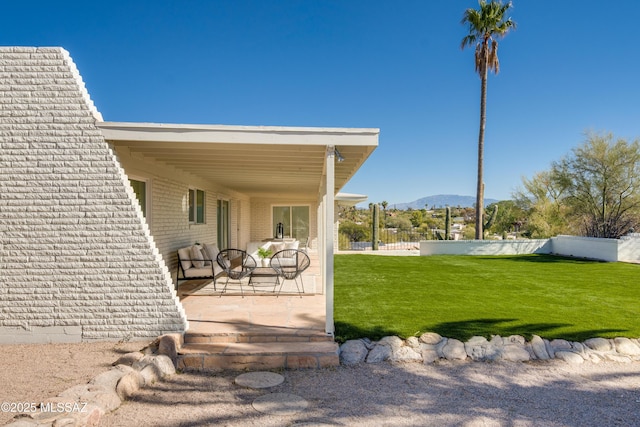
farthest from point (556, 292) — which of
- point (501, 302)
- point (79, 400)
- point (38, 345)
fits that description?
point (38, 345)

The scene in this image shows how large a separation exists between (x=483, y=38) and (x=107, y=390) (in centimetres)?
2034

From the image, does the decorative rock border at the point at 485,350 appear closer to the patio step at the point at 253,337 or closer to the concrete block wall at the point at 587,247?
the patio step at the point at 253,337

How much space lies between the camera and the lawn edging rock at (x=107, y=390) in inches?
117

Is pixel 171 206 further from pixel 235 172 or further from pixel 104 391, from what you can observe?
pixel 104 391

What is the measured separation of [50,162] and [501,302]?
7892mm

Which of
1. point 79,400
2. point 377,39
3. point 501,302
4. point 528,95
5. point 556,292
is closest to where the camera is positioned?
point 79,400

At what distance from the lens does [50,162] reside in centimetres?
514

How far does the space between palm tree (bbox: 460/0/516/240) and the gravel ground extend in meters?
14.7

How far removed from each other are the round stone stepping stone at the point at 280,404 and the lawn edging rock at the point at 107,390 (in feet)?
4.15

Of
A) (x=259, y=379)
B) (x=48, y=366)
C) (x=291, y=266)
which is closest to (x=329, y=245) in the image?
(x=259, y=379)

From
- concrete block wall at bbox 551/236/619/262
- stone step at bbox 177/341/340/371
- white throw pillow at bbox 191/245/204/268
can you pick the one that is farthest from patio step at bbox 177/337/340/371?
concrete block wall at bbox 551/236/619/262

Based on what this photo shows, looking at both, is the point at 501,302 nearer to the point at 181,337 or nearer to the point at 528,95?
the point at 181,337

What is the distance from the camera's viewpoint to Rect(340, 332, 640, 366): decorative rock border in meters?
4.96

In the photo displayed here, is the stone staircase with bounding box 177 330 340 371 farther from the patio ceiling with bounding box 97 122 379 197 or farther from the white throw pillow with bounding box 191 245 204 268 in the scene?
the white throw pillow with bounding box 191 245 204 268
